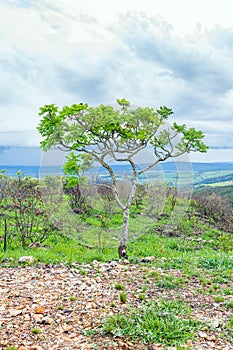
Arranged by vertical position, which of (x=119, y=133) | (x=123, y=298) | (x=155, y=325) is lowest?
(x=155, y=325)

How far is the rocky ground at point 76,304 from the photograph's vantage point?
4.16m

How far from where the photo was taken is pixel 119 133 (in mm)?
8516

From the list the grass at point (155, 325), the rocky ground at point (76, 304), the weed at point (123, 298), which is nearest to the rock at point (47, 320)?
the rocky ground at point (76, 304)

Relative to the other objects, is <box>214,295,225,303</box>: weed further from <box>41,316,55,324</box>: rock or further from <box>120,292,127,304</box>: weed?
<box>41,316,55,324</box>: rock

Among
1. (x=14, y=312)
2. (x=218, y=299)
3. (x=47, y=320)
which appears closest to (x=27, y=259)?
(x=14, y=312)

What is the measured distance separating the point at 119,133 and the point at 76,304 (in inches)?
183

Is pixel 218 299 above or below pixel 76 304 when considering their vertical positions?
below

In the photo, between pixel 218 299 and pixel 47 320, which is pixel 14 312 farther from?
pixel 218 299

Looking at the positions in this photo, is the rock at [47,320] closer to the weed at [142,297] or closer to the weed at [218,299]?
the weed at [142,297]

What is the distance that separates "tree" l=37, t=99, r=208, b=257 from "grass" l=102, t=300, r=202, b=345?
11.3 feet

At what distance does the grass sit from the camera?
4.24 meters

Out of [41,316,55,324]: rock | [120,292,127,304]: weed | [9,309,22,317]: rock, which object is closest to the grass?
[120,292,127,304]: weed

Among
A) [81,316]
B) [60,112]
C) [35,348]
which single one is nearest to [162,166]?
[60,112]

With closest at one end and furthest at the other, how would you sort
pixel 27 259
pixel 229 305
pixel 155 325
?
pixel 155 325
pixel 229 305
pixel 27 259
